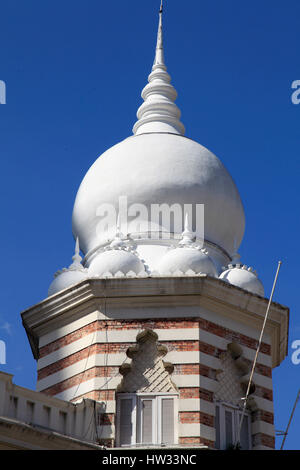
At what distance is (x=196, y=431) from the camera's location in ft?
62.0

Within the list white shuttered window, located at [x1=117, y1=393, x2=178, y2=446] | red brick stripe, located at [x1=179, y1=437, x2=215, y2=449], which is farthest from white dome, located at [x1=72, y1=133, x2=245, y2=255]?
red brick stripe, located at [x1=179, y1=437, x2=215, y2=449]

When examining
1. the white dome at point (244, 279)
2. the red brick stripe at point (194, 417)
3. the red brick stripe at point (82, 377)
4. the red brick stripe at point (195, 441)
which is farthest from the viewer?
the white dome at point (244, 279)

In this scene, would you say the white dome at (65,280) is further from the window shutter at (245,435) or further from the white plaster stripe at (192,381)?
the window shutter at (245,435)

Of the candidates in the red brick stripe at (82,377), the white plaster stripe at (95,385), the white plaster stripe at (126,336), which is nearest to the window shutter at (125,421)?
the white plaster stripe at (95,385)

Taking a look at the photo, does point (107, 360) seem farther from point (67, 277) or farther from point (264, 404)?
point (264, 404)

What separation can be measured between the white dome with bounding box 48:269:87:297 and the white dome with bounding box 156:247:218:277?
2.00 metres

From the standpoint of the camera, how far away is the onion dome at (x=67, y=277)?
854 inches

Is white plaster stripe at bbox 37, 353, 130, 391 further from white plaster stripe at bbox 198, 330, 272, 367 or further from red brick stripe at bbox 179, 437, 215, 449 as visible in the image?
red brick stripe at bbox 179, 437, 215, 449

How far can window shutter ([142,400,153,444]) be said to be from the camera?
63.5 ft

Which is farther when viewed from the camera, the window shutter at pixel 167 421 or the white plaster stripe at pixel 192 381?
the white plaster stripe at pixel 192 381

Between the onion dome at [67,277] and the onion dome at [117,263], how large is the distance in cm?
57

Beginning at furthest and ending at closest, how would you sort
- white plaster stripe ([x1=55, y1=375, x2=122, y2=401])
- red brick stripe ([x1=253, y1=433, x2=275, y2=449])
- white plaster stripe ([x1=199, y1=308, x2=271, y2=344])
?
1. white plaster stripe ([x1=199, y1=308, x2=271, y2=344])
2. red brick stripe ([x1=253, y1=433, x2=275, y2=449])
3. white plaster stripe ([x1=55, y1=375, x2=122, y2=401])

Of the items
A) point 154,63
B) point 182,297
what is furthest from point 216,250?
point 154,63

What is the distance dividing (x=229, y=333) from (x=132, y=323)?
2.11 metres
